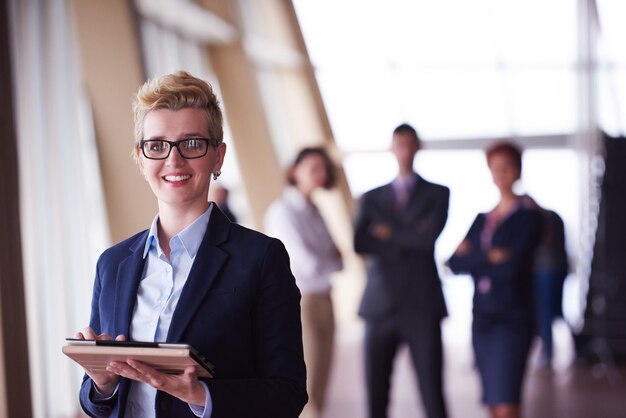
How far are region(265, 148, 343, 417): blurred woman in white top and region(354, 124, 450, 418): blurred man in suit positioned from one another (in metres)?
0.88

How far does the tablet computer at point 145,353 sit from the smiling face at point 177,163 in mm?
351

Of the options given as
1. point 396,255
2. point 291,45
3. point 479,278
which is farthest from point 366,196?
point 291,45

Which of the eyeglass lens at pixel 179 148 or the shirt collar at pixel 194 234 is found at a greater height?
the eyeglass lens at pixel 179 148

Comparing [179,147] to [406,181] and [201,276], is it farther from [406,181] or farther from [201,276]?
[406,181]

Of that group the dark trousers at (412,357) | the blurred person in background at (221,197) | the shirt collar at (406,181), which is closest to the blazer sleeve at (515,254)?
the dark trousers at (412,357)

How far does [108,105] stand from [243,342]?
2550 millimetres

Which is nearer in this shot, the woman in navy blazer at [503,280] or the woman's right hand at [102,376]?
the woman's right hand at [102,376]

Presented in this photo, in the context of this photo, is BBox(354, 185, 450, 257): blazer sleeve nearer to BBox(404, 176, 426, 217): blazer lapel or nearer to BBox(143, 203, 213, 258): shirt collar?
BBox(404, 176, 426, 217): blazer lapel

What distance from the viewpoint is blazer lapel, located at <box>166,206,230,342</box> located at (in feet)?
5.73

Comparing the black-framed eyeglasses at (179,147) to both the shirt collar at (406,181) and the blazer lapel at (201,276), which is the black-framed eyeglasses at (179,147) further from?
the shirt collar at (406,181)

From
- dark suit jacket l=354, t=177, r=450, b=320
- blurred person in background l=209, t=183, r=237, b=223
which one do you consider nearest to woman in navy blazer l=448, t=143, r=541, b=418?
dark suit jacket l=354, t=177, r=450, b=320

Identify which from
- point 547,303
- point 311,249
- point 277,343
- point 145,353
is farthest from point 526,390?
point 145,353

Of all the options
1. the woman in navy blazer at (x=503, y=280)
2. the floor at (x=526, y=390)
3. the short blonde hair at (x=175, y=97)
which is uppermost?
the short blonde hair at (x=175, y=97)

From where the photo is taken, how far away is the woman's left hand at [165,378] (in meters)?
1.59
